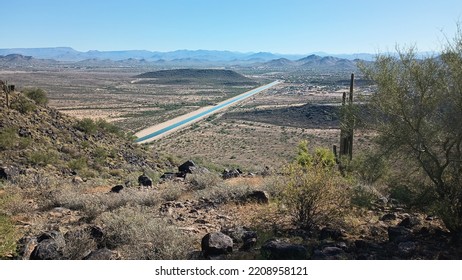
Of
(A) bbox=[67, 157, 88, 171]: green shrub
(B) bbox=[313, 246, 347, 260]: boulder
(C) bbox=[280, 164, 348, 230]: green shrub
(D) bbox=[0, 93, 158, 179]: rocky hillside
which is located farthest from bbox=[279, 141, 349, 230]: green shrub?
(A) bbox=[67, 157, 88, 171]: green shrub

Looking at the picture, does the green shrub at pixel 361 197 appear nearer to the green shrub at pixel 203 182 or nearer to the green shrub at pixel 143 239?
the green shrub at pixel 143 239

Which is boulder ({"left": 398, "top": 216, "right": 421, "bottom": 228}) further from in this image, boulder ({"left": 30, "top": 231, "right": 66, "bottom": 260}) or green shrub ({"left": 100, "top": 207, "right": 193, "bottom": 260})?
boulder ({"left": 30, "top": 231, "right": 66, "bottom": 260})

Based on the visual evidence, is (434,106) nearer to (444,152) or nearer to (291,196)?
(444,152)

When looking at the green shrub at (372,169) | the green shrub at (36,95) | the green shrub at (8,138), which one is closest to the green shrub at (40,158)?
the green shrub at (8,138)

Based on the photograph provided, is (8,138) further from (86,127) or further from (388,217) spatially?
(388,217)

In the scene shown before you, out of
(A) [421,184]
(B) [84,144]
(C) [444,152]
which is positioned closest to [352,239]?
(A) [421,184]

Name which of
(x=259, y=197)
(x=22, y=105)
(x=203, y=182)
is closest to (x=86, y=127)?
(x=22, y=105)
